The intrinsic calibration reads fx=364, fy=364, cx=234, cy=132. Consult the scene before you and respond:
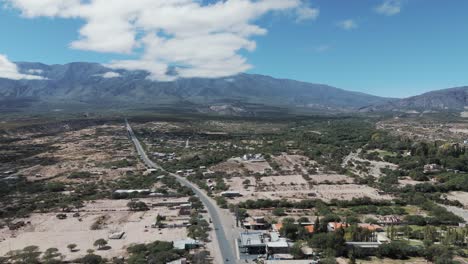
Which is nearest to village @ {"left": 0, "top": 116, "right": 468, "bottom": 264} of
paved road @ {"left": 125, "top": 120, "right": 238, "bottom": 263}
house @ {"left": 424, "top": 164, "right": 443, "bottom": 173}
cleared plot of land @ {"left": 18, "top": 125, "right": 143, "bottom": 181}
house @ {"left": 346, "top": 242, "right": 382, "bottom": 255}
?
house @ {"left": 346, "top": 242, "right": 382, "bottom": 255}

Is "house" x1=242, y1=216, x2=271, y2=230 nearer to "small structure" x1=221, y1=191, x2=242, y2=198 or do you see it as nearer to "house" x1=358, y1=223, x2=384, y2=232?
"house" x1=358, y1=223, x2=384, y2=232

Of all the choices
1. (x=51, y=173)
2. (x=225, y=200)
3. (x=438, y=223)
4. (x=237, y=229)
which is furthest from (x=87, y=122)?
(x=438, y=223)

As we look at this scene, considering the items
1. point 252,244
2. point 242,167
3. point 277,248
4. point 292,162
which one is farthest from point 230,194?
point 292,162

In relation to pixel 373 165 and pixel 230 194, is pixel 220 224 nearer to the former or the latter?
pixel 230 194

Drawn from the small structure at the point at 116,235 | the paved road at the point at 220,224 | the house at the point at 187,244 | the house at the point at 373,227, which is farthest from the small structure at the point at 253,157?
the house at the point at 187,244

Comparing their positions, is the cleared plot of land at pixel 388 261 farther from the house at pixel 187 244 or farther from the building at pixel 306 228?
the house at pixel 187 244

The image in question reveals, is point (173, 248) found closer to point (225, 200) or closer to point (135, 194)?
point (225, 200)

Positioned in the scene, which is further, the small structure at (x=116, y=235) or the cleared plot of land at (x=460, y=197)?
the cleared plot of land at (x=460, y=197)
